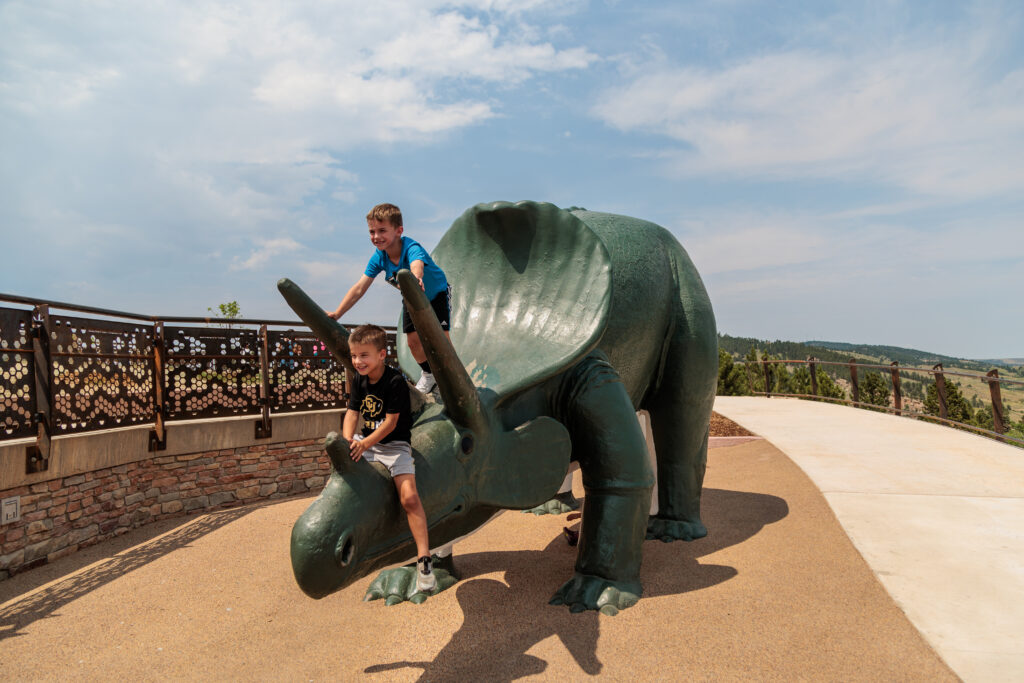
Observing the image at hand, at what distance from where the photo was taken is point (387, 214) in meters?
3.22

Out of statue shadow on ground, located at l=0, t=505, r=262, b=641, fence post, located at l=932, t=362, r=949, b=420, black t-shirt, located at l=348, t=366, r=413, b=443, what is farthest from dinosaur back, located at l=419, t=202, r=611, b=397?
fence post, located at l=932, t=362, r=949, b=420

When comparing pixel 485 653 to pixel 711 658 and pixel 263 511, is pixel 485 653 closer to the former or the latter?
pixel 711 658

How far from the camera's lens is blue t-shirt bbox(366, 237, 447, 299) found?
3289mm

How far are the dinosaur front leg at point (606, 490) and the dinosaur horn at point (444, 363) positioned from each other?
0.92 meters

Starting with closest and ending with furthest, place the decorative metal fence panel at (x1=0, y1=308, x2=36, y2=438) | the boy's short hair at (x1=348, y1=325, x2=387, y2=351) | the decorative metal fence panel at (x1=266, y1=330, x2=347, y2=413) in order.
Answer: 1. the boy's short hair at (x1=348, y1=325, x2=387, y2=351)
2. the decorative metal fence panel at (x1=0, y1=308, x2=36, y2=438)
3. the decorative metal fence panel at (x1=266, y1=330, x2=347, y2=413)

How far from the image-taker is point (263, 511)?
23.4 feet

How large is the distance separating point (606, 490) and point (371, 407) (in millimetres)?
1571

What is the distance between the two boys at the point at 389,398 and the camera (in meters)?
2.49

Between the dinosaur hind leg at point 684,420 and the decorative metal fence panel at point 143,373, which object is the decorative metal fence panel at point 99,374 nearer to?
the decorative metal fence panel at point 143,373

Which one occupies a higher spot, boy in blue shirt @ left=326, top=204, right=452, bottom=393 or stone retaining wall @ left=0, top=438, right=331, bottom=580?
boy in blue shirt @ left=326, top=204, right=452, bottom=393

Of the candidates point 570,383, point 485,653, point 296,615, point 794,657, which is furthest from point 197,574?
point 794,657

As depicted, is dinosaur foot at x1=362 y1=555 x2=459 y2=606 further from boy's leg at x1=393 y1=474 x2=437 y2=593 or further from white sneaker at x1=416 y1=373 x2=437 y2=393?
boy's leg at x1=393 y1=474 x2=437 y2=593

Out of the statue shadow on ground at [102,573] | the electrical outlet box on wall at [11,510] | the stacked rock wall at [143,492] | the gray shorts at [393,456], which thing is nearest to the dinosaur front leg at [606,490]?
the gray shorts at [393,456]

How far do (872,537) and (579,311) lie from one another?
10.1 feet
